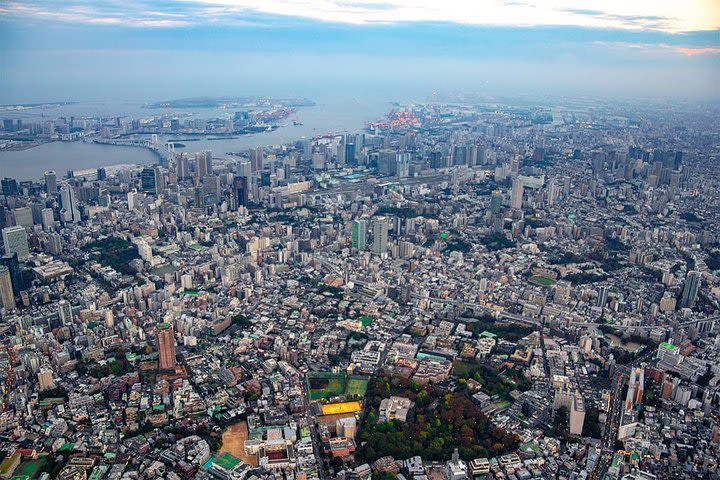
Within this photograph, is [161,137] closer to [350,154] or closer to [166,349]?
[350,154]

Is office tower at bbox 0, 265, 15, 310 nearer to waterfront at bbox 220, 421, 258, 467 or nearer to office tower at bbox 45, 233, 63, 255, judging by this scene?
office tower at bbox 45, 233, 63, 255

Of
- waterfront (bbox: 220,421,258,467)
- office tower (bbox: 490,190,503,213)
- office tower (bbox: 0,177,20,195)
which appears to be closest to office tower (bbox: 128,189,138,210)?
office tower (bbox: 0,177,20,195)

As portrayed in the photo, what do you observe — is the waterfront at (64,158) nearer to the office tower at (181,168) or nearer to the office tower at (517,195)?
the office tower at (181,168)

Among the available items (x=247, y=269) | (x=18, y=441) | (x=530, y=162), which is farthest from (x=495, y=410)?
(x=530, y=162)

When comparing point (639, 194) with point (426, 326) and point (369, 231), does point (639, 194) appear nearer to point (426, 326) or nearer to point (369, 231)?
point (369, 231)

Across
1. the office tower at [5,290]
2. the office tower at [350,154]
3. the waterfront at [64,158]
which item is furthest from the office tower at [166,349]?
the office tower at [350,154]

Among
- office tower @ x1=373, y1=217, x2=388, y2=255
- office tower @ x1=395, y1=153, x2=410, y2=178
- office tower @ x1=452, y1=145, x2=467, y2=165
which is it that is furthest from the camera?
office tower @ x1=452, y1=145, x2=467, y2=165
